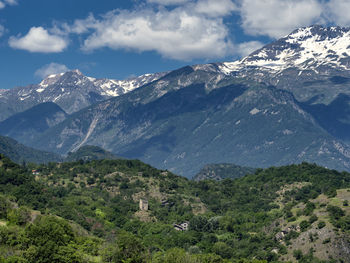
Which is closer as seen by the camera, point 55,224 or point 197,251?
point 55,224

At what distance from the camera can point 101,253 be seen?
145 meters

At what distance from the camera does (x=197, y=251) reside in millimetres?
198000

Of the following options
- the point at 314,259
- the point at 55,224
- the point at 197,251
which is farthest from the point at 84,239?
the point at 314,259

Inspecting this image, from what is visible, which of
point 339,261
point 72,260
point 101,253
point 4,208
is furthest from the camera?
point 339,261

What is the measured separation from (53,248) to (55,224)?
15891 millimetres

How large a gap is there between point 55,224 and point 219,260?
46.2 metres

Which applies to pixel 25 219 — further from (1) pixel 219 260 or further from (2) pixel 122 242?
(1) pixel 219 260

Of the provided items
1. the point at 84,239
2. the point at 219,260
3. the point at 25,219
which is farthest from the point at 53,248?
the point at 219,260

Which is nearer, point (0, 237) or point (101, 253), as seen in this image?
point (0, 237)

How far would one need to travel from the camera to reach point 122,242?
145250 mm

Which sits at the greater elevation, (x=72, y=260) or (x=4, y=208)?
(x=4, y=208)

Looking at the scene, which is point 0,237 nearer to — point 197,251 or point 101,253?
point 101,253

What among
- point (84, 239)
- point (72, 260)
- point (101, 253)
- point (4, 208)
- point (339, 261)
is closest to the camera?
point (72, 260)

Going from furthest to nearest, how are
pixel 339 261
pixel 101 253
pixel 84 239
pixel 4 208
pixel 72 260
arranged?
1. pixel 339 261
2. pixel 4 208
3. pixel 84 239
4. pixel 101 253
5. pixel 72 260
